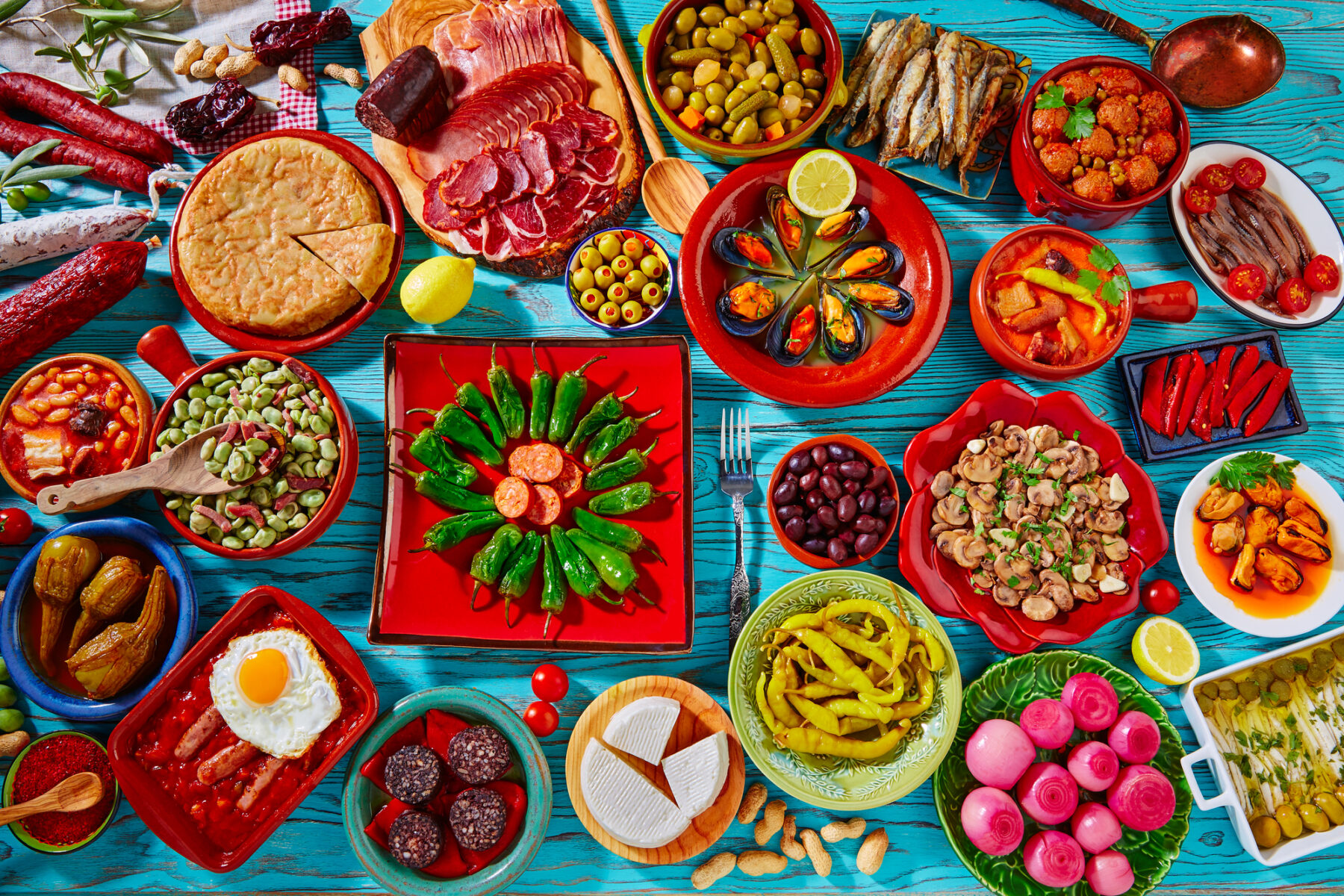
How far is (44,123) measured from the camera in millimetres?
3402

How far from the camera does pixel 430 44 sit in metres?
3.34

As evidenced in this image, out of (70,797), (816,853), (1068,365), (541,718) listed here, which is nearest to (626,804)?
(541,718)

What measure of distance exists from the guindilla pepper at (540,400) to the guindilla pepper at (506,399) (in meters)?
0.06

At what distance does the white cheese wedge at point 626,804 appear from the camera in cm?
287

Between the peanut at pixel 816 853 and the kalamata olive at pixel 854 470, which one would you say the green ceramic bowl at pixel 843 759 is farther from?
the kalamata olive at pixel 854 470

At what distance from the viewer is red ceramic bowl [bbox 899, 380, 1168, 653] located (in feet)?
9.61

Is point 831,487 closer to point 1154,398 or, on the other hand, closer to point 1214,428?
point 1154,398

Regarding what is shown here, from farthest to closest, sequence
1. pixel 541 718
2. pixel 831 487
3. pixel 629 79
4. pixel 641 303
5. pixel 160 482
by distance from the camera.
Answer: pixel 629 79
pixel 641 303
pixel 541 718
pixel 831 487
pixel 160 482

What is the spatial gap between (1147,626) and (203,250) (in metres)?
4.19

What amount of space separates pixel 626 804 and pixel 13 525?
2.75m

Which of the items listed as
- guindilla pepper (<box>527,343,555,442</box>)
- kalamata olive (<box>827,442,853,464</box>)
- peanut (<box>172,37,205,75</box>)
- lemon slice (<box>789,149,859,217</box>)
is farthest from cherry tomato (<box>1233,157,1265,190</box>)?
peanut (<box>172,37,205,75</box>)

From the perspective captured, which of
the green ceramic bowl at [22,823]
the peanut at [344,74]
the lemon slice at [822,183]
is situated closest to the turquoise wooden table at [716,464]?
the peanut at [344,74]

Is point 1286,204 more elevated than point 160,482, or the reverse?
point 1286,204

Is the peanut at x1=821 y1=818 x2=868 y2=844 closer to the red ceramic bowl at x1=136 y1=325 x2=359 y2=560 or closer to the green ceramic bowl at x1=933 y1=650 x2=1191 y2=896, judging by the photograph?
the green ceramic bowl at x1=933 y1=650 x2=1191 y2=896
